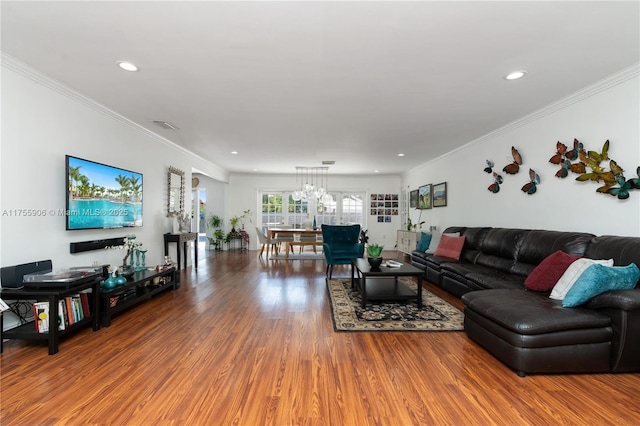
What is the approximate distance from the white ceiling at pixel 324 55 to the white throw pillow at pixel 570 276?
5.59 feet

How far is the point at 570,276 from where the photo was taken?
2514 millimetres

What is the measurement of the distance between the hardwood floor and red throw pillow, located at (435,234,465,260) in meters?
2.11

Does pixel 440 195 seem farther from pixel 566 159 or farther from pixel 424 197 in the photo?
pixel 566 159

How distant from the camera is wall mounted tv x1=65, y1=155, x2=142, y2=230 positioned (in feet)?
10.5

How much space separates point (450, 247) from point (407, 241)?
312 cm

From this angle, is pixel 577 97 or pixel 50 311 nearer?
pixel 50 311

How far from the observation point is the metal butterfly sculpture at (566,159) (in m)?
3.26

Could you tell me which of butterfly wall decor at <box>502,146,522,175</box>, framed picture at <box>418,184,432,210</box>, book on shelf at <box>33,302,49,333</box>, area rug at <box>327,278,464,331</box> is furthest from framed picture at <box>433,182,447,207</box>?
book on shelf at <box>33,302,49,333</box>

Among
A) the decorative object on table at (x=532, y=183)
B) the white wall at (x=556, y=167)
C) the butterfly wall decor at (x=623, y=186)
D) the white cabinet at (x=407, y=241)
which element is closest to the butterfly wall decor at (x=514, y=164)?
the white wall at (x=556, y=167)

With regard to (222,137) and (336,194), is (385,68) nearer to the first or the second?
(222,137)

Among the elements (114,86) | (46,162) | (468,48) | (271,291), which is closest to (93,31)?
(114,86)

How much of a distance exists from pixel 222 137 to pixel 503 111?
4155 mm

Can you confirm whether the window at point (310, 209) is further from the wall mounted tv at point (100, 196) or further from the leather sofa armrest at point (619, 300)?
the leather sofa armrest at point (619, 300)

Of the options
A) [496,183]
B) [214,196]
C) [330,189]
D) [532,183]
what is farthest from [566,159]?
[214,196]
